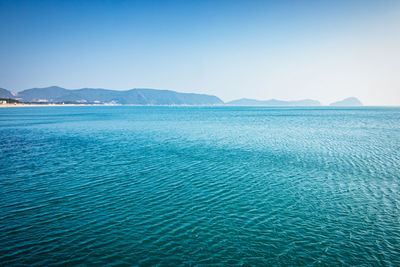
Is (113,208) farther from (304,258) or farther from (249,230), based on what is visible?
(304,258)

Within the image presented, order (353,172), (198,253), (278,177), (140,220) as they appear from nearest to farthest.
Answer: (198,253)
(140,220)
(278,177)
(353,172)

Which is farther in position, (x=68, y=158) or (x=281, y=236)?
(x=68, y=158)

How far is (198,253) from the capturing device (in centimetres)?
898

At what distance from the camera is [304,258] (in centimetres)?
874

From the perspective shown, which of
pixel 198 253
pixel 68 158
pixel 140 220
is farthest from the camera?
pixel 68 158

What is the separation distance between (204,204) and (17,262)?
8.74m

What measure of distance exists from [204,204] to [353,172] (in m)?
14.8

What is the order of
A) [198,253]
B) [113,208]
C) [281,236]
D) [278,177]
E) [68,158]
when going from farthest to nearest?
[68,158] → [278,177] → [113,208] → [281,236] → [198,253]

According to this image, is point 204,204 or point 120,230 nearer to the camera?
point 120,230

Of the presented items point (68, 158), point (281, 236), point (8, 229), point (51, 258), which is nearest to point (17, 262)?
point (51, 258)

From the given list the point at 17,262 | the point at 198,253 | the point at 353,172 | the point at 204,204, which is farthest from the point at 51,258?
the point at 353,172

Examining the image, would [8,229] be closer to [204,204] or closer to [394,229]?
[204,204]

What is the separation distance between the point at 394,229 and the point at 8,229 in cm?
1850

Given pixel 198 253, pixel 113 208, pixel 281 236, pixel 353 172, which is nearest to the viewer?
pixel 198 253
